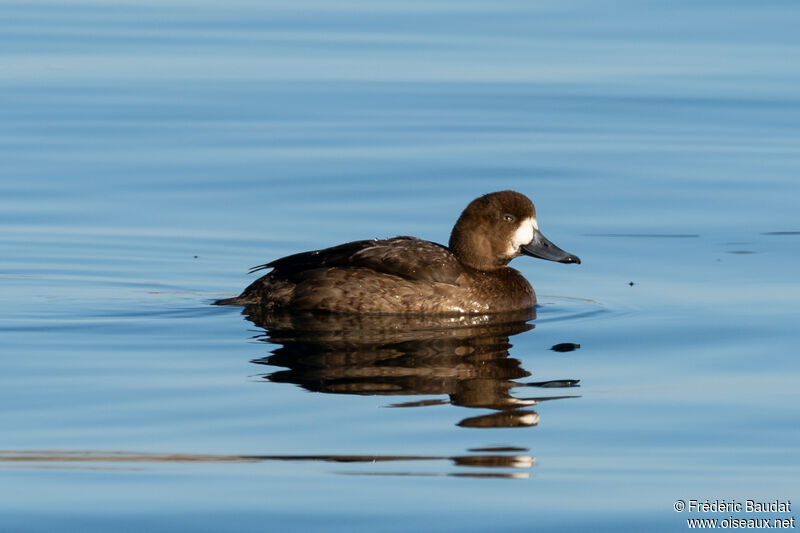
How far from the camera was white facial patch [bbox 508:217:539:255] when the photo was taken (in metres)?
10.9

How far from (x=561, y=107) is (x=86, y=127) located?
5.08m

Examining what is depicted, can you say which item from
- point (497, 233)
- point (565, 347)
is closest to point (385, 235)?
point (497, 233)

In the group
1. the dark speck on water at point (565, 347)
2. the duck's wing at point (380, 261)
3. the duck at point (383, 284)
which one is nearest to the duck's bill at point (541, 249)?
the duck at point (383, 284)

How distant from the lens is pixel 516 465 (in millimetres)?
6703

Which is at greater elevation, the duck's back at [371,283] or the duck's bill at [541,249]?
the duck's bill at [541,249]

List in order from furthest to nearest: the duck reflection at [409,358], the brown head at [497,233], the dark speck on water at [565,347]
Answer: the brown head at [497,233]
the dark speck on water at [565,347]
the duck reflection at [409,358]

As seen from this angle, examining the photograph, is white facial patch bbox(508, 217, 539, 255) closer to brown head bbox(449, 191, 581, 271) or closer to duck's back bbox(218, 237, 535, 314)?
brown head bbox(449, 191, 581, 271)

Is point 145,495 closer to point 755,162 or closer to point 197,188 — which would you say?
point 197,188

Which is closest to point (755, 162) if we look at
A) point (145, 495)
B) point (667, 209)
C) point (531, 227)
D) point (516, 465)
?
point (667, 209)

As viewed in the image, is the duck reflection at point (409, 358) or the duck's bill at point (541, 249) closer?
the duck reflection at point (409, 358)

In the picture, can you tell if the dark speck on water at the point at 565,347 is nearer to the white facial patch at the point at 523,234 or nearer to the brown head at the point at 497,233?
the brown head at the point at 497,233

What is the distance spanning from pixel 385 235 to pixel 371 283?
1.92 m

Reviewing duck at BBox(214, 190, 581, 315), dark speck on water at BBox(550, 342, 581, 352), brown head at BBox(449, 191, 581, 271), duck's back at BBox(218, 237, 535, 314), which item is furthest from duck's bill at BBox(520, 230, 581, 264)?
dark speck on water at BBox(550, 342, 581, 352)

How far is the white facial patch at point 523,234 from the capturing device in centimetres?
1090
